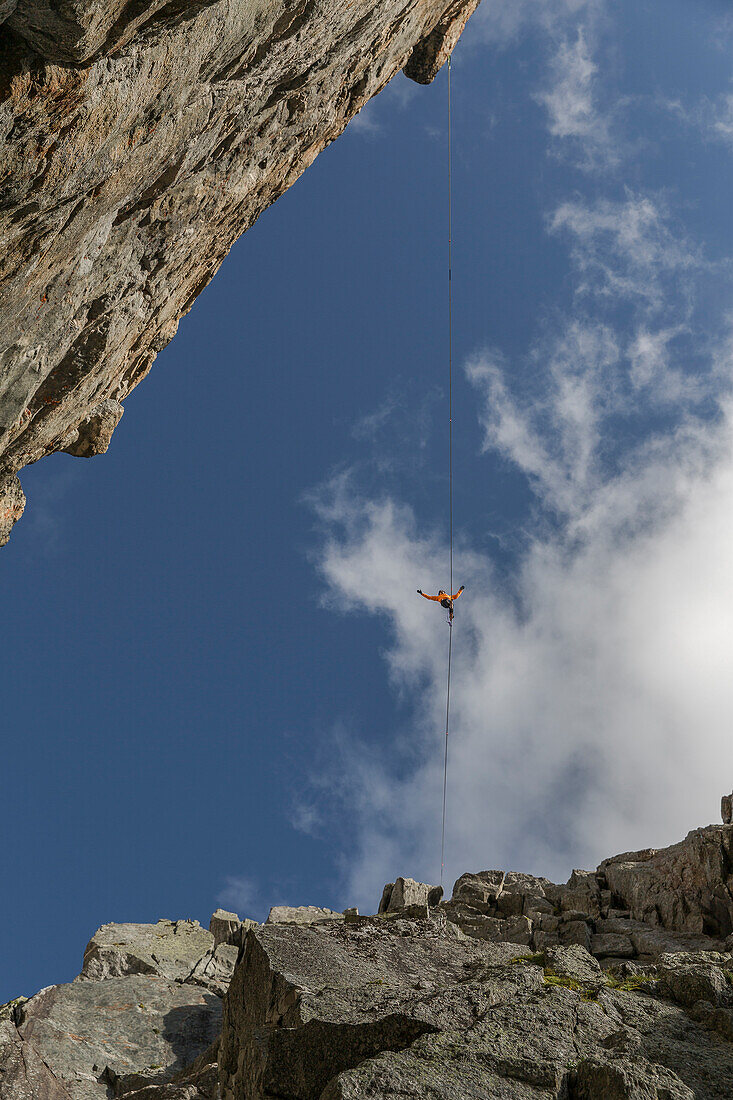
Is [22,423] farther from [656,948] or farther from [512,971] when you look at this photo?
[656,948]

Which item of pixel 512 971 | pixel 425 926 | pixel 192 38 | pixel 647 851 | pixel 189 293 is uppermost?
pixel 189 293

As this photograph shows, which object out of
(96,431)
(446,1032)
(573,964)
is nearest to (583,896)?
(573,964)

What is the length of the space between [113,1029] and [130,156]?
18720 millimetres

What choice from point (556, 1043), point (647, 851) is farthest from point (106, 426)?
point (647, 851)

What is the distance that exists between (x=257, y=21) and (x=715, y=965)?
14421 mm

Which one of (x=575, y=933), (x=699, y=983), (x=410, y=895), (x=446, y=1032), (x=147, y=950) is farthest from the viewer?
(x=147, y=950)

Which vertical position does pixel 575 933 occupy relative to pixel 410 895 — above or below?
below

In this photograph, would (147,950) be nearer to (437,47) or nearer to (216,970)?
(216,970)

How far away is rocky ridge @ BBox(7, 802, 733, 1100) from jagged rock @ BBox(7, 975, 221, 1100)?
0.05 m

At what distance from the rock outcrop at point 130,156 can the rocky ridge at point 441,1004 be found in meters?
9.06

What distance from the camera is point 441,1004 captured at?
8812 mm

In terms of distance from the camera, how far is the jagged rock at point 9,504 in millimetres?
12344

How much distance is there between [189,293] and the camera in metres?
15.3

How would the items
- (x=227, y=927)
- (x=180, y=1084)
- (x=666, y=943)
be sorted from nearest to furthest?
(x=180, y=1084)
(x=666, y=943)
(x=227, y=927)
